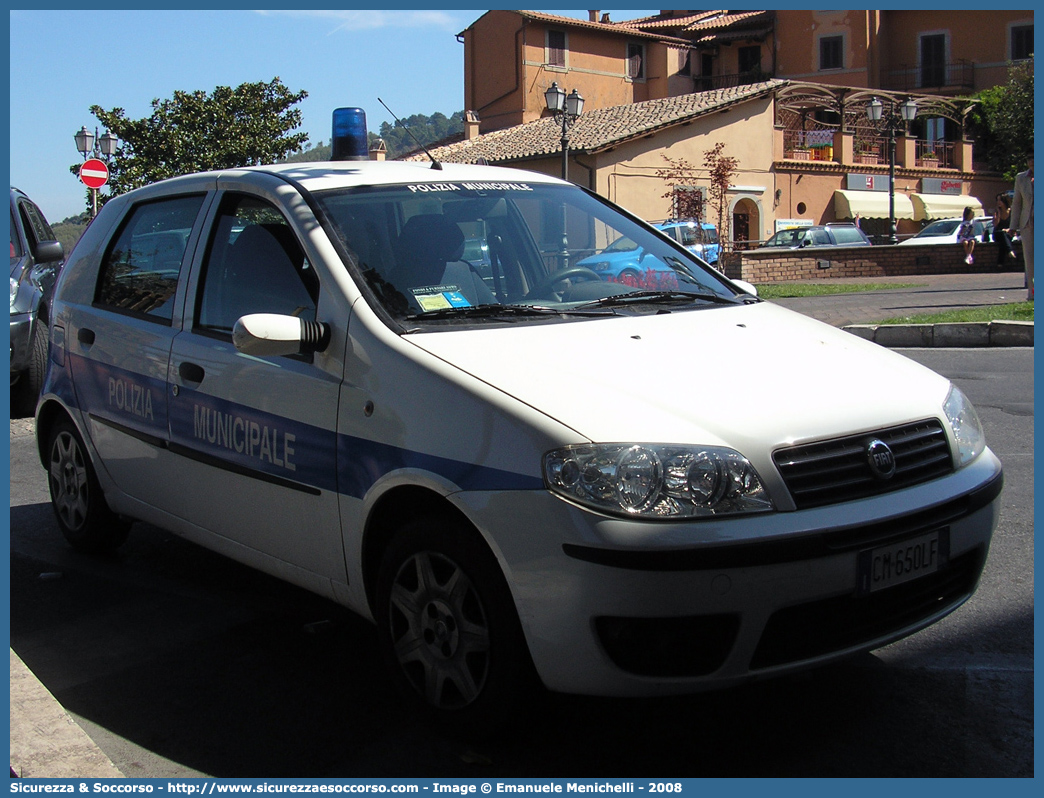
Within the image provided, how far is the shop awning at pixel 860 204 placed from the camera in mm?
41906

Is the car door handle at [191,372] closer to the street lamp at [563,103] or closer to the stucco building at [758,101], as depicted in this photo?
the street lamp at [563,103]

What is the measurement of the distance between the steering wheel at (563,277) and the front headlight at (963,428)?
126 centimetres

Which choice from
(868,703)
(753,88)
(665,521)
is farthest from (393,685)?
(753,88)

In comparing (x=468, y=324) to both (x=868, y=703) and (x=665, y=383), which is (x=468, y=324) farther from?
(x=868, y=703)

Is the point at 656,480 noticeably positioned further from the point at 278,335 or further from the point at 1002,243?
the point at 1002,243

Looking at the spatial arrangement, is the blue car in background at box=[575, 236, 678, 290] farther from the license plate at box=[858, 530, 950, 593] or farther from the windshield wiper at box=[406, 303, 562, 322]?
the license plate at box=[858, 530, 950, 593]

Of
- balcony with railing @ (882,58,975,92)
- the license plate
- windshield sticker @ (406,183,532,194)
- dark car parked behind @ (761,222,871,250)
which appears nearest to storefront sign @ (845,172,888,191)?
dark car parked behind @ (761,222,871,250)

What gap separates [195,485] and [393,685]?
115cm

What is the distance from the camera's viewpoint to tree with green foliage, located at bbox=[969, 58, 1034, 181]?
46.9 meters

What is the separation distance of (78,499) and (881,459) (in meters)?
3.56

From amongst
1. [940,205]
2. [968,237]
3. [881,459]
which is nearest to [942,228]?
[968,237]

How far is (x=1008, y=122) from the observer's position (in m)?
47.4

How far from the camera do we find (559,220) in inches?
163

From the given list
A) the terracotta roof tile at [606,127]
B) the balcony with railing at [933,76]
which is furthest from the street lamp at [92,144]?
the balcony with railing at [933,76]
